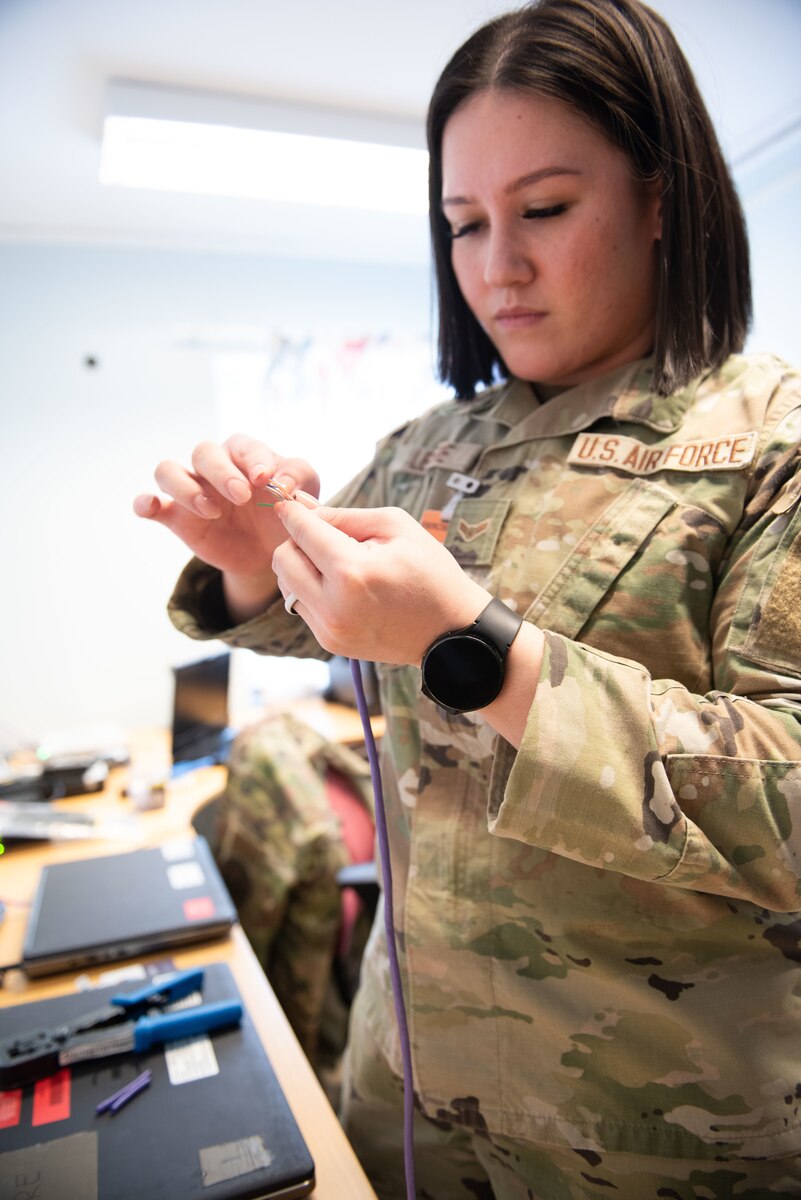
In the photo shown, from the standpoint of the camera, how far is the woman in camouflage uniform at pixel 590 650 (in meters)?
0.60

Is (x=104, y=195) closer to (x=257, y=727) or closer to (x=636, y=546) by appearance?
(x=257, y=727)

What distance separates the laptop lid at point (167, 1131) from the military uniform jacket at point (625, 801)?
0.15 m

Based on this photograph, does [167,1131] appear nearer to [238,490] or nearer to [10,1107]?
[10,1107]

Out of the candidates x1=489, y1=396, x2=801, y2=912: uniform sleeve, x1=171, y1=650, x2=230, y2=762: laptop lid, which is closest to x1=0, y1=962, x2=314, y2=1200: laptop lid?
x1=489, y1=396, x2=801, y2=912: uniform sleeve

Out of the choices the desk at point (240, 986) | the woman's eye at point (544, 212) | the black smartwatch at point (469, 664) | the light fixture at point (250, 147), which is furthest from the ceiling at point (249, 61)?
the desk at point (240, 986)

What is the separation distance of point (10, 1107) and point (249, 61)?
228cm

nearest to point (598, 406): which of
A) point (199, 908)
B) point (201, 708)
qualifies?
point (199, 908)

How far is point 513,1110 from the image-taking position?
2.49 feet

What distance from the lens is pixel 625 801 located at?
58cm

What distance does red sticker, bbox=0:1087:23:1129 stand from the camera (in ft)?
2.69

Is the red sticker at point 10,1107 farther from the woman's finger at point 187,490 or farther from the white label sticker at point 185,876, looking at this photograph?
the woman's finger at point 187,490

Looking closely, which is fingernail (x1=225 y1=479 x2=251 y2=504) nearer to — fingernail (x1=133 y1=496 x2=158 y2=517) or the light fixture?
fingernail (x1=133 y1=496 x2=158 y2=517)

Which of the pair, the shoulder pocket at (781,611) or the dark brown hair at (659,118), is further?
the dark brown hair at (659,118)

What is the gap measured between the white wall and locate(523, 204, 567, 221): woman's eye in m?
2.72
